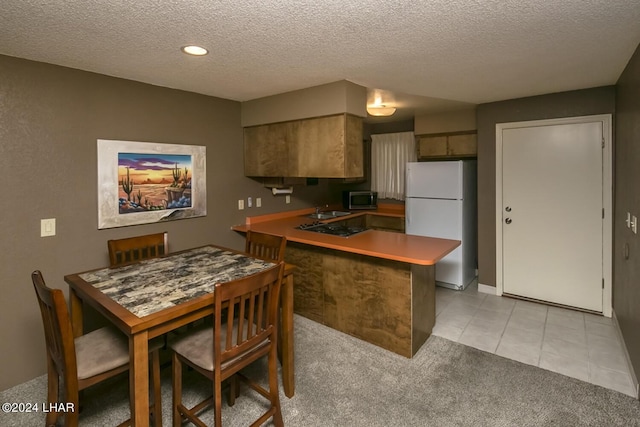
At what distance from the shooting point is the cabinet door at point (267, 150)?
11.1ft

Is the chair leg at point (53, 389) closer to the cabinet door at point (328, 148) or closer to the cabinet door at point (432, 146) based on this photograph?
the cabinet door at point (328, 148)

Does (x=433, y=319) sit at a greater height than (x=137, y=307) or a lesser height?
lesser

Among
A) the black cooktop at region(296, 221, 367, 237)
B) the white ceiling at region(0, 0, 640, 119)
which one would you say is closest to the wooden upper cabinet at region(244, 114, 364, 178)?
the white ceiling at region(0, 0, 640, 119)

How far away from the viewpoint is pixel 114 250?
2.40 meters

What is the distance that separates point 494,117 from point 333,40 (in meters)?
2.57

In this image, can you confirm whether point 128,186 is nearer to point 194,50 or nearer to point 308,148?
point 194,50

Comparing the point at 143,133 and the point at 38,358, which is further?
the point at 143,133

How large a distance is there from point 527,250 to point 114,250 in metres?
3.94

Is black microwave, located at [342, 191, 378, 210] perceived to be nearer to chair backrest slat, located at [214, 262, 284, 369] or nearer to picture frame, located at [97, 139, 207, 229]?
picture frame, located at [97, 139, 207, 229]

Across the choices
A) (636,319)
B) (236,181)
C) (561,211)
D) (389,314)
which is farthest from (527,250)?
(236,181)

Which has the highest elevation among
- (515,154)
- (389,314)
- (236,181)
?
(515,154)

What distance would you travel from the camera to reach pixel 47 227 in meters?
2.38

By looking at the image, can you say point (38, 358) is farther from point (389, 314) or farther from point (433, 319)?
point (433, 319)

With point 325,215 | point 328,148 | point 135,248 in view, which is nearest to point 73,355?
point 135,248
